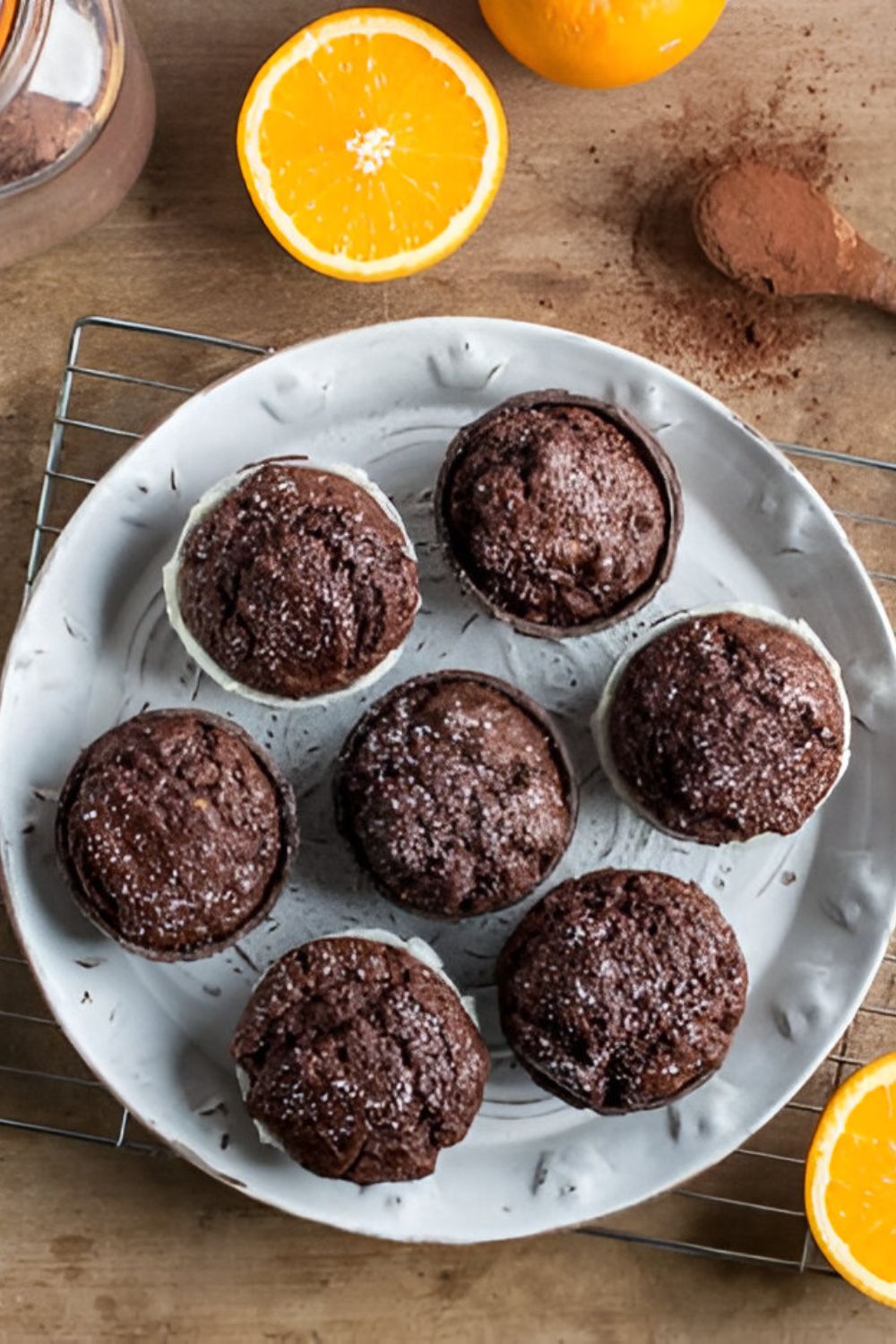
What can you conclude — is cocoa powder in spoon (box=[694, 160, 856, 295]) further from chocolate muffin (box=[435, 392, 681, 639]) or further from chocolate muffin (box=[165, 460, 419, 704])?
chocolate muffin (box=[165, 460, 419, 704])

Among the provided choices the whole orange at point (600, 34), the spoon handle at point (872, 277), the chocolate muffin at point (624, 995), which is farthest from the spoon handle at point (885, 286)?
the chocolate muffin at point (624, 995)

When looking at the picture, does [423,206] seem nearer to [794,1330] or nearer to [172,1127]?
[172,1127]

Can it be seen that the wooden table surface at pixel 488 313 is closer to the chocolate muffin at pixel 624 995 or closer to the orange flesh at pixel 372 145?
Answer: the orange flesh at pixel 372 145

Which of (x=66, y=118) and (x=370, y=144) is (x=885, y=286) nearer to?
(x=370, y=144)

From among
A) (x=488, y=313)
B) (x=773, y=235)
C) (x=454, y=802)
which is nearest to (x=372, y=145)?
(x=488, y=313)

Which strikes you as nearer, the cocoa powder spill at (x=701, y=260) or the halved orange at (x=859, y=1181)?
the halved orange at (x=859, y=1181)
